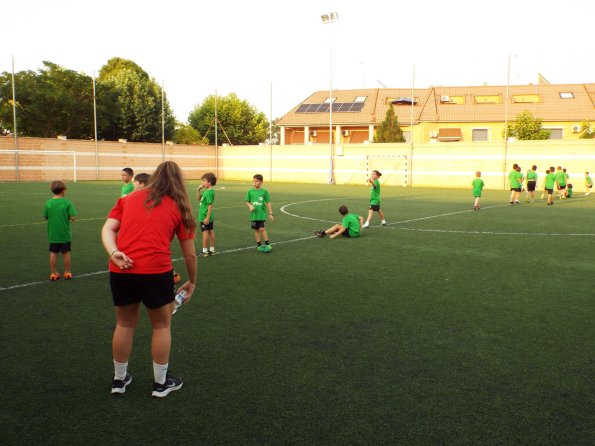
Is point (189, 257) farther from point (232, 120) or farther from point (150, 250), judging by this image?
point (232, 120)

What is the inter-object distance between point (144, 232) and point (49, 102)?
52.6m

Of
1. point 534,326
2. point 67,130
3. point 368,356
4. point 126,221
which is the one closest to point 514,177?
point 534,326

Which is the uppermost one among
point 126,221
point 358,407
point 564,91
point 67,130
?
point 564,91

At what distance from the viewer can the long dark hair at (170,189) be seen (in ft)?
13.8

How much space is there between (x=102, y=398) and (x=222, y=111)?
2817 inches

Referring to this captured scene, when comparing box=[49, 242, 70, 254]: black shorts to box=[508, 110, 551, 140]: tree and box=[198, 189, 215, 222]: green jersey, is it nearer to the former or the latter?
box=[198, 189, 215, 222]: green jersey

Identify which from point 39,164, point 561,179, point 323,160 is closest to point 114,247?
point 561,179

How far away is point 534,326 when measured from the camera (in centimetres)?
639

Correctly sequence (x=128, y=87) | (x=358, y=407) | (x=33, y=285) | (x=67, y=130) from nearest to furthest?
(x=358, y=407)
(x=33, y=285)
(x=67, y=130)
(x=128, y=87)

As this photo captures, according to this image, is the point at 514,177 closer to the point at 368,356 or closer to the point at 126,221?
the point at 368,356

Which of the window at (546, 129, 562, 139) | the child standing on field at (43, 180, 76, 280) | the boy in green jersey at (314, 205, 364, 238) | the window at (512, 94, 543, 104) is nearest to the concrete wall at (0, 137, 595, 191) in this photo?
the window at (546, 129, 562, 139)

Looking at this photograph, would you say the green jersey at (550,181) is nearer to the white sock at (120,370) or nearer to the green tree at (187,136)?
the white sock at (120,370)

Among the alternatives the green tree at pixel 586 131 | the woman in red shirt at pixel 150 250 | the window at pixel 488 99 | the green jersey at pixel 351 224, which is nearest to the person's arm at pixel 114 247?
the woman in red shirt at pixel 150 250

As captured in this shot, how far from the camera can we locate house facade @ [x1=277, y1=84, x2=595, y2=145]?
53.4 m
